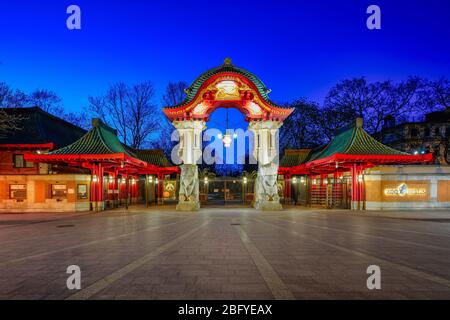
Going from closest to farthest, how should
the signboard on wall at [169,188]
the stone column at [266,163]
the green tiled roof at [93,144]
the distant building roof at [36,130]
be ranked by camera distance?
the green tiled roof at [93,144]
the stone column at [266,163]
the distant building roof at [36,130]
the signboard on wall at [169,188]

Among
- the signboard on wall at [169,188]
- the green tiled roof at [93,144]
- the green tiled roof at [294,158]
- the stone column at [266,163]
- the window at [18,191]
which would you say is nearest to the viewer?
the green tiled roof at [93,144]

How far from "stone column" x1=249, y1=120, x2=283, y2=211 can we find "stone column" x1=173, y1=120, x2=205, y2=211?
506 cm

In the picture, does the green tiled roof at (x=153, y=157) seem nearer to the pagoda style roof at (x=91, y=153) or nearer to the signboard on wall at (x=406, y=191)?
the pagoda style roof at (x=91, y=153)

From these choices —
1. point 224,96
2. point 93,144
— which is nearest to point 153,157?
point 93,144

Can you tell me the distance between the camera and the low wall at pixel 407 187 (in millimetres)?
24078

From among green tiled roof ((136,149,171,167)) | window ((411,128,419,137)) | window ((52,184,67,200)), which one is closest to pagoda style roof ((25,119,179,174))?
window ((52,184,67,200))

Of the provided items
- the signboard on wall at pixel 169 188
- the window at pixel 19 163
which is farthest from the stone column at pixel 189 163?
the signboard on wall at pixel 169 188

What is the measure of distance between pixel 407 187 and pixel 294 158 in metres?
13.7

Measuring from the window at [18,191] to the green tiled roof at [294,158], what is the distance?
25894 mm

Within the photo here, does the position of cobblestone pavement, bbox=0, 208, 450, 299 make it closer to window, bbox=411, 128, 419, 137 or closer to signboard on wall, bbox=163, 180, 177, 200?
signboard on wall, bbox=163, 180, 177, 200

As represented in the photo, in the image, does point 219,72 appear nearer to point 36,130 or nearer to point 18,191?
point 36,130

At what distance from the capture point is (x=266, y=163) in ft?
84.1

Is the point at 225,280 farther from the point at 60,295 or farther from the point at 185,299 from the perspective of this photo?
the point at 60,295

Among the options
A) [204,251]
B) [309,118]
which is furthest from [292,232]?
[309,118]
